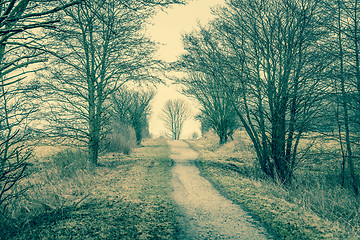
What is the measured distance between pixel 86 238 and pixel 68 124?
818 cm

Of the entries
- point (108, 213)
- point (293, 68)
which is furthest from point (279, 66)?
point (108, 213)

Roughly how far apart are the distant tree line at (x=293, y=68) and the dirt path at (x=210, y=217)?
3901 millimetres

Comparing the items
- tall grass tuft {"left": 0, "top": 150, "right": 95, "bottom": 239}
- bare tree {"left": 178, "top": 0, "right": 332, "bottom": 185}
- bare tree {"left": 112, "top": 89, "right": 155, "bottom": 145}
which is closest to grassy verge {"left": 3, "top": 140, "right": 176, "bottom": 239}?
tall grass tuft {"left": 0, "top": 150, "right": 95, "bottom": 239}

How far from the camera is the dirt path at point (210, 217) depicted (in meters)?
4.95

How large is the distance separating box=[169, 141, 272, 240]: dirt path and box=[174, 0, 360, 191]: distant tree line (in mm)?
3901

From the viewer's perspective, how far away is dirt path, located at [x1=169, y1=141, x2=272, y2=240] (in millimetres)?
4949

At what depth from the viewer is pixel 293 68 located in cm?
1034

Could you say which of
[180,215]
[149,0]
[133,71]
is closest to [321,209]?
[180,215]

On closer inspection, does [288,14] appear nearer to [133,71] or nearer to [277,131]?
[277,131]

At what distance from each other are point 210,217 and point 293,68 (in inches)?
283

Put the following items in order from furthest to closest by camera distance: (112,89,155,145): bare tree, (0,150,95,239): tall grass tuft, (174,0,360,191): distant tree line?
1. (112,89,155,145): bare tree
2. (174,0,360,191): distant tree line
3. (0,150,95,239): tall grass tuft

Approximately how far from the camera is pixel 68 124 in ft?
38.8

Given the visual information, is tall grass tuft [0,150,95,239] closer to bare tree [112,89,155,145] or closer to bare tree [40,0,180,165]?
bare tree [40,0,180,165]

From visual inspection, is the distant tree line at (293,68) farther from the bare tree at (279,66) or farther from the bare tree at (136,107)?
the bare tree at (136,107)
